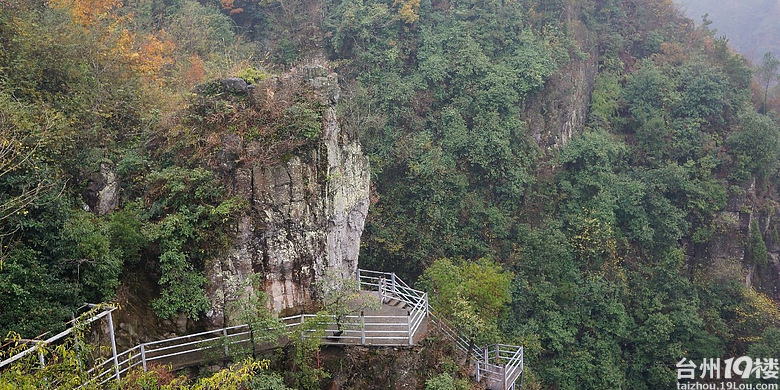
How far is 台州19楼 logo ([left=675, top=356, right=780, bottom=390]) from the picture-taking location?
19673mm

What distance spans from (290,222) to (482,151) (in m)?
12.9

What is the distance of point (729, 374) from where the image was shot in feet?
69.1

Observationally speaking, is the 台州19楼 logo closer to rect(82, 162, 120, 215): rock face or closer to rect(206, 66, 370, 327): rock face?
rect(206, 66, 370, 327): rock face

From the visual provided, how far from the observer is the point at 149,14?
22.5 meters

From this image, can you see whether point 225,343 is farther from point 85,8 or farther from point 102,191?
point 85,8

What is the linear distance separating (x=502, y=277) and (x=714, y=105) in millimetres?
15890

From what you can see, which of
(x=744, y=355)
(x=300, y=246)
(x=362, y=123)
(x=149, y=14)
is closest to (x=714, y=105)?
A: (x=744, y=355)

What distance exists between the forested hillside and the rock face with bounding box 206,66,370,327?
31cm

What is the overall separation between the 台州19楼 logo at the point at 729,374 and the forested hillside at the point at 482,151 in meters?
0.51

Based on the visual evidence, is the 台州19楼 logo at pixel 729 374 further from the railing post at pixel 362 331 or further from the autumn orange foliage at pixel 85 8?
the autumn orange foliage at pixel 85 8

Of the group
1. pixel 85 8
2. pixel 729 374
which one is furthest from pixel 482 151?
pixel 85 8

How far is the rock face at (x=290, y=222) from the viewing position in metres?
11.1

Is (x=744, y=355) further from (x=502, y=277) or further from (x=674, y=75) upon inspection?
(x=674, y=75)

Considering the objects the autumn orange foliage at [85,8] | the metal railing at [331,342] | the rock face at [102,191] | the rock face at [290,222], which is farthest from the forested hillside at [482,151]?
the metal railing at [331,342]
